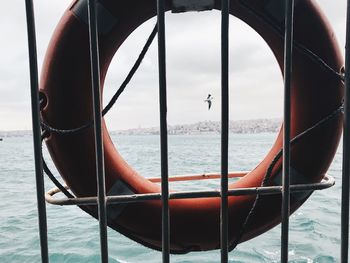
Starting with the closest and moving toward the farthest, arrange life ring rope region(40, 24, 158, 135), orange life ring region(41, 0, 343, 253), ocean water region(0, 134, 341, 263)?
life ring rope region(40, 24, 158, 135), orange life ring region(41, 0, 343, 253), ocean water region(0, 134, 341, 263)

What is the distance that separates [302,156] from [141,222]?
2.72 ft

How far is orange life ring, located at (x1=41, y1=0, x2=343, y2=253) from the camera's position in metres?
1.28

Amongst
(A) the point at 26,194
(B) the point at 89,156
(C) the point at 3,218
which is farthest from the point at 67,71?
(A) the point at 26,194

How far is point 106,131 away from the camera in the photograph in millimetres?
1472

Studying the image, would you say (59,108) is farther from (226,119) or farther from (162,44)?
(226,119)

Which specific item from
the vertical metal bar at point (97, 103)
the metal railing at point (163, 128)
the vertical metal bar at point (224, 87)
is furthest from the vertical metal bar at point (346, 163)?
the vertical metal bar at point (97, 103)

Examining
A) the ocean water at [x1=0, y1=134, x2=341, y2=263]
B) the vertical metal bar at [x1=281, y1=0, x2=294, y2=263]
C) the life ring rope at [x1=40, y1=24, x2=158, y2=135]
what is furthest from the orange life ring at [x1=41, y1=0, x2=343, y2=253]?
the ocean water at [x1=0, y1=134, x2=341, y2=263]

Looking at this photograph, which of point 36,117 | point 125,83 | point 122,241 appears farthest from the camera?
point 122,241

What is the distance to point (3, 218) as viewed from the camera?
624 centimetres

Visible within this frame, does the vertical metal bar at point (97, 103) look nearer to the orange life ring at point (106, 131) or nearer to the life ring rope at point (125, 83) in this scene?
the life ring rope at point (125, 83)

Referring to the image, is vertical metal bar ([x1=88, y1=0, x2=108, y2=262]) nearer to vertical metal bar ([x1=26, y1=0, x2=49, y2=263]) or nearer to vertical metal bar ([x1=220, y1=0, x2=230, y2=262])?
vertical metal bar ([x1=26, y1=0, x2=49, y2=263])

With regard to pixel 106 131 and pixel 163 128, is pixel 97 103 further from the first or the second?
pixel 106 131

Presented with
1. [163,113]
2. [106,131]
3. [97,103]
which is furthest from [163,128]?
[106,131]

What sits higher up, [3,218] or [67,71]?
[67,71]
